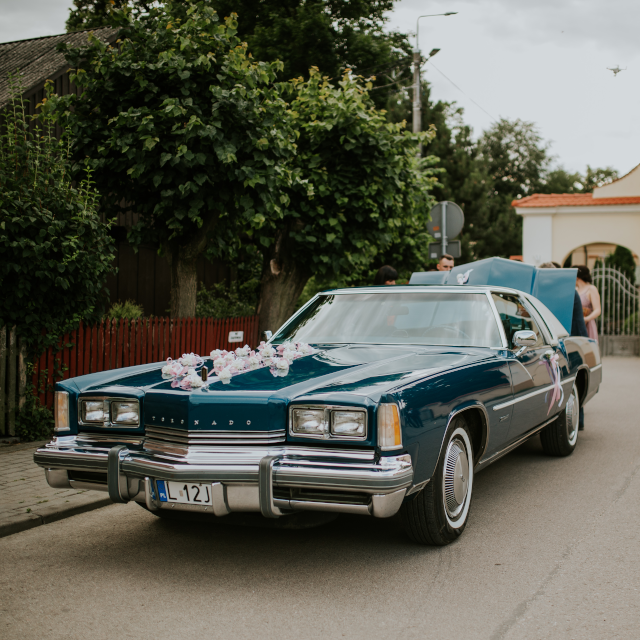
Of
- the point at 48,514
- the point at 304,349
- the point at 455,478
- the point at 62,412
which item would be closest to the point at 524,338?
the point at 455,478

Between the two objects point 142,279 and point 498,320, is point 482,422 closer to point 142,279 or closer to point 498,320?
point 498,320

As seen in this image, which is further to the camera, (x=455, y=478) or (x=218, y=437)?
(x=455, y=478)

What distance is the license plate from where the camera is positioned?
352cm

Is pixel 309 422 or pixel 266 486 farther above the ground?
pixel 309 422

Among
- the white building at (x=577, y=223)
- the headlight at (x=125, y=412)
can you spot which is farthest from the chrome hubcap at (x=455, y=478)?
the white building at (x=577, y=223)

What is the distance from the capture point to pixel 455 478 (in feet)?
14.0

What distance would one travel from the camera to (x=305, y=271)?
12.1 meters

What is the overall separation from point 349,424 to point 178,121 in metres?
6.22

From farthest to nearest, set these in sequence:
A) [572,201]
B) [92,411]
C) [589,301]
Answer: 1. [572,201]
2. [589,301]
3. [92,411]

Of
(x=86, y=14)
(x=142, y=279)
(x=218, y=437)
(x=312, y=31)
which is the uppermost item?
(x=86, y=14)

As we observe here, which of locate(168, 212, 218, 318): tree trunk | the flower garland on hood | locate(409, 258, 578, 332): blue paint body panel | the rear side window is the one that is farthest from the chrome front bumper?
locate(168, 212, 218, 318): tree trunk

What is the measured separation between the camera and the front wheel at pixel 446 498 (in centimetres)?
399

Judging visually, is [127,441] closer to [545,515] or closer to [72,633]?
[72,633]

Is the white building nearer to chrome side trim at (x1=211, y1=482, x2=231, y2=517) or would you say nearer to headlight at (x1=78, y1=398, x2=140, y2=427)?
headlight at (x1=78, y1=398, x2=140, y2=427)
